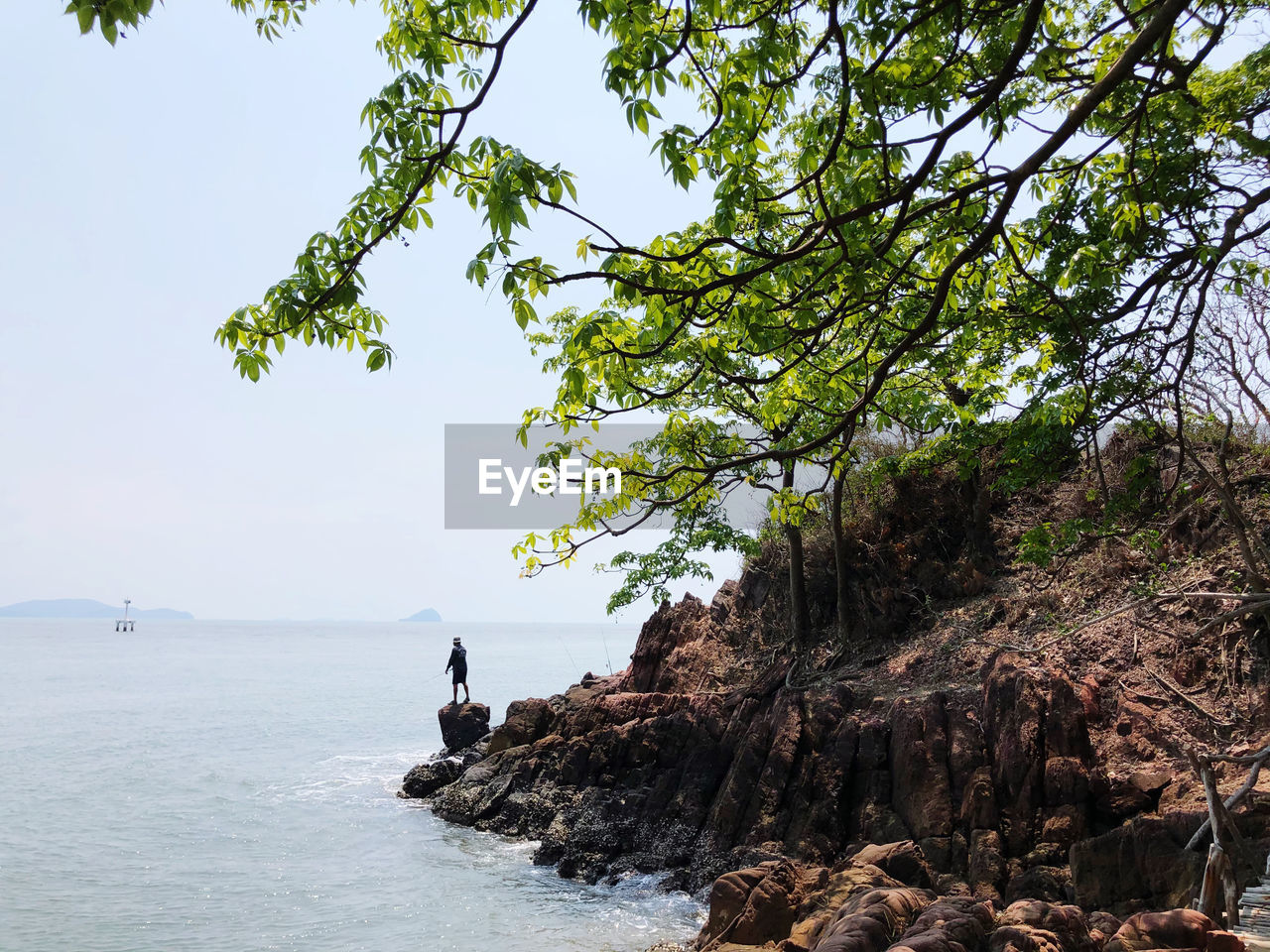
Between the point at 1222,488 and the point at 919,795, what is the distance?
5443 mm

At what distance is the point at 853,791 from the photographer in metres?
12.5

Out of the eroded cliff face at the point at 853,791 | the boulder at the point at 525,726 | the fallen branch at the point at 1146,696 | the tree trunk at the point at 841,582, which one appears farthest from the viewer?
the boulder at the point at 525,726

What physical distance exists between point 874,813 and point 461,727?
49.7ft

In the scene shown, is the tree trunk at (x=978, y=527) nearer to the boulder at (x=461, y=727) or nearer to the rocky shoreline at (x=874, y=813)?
the rocky shoreline at (x=874, y=813)

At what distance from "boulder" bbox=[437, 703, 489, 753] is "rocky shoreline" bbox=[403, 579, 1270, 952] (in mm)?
5264

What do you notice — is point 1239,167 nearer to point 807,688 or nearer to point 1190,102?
point 1190,102

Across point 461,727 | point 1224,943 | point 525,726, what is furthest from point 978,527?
point 461,727

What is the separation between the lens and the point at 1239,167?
7461 mm

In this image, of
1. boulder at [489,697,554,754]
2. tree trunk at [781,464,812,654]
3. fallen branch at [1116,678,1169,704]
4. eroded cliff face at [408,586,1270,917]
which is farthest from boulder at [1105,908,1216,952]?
boulder at [489,697,554,754]

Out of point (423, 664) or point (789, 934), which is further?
point (423, 664)

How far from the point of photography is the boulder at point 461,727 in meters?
24.4

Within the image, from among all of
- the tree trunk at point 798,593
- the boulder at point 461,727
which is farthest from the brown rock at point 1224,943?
the boulder at point 461,727

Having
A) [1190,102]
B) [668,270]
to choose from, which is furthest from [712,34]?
[1190,102]

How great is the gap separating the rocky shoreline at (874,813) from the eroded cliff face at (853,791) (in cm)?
3
